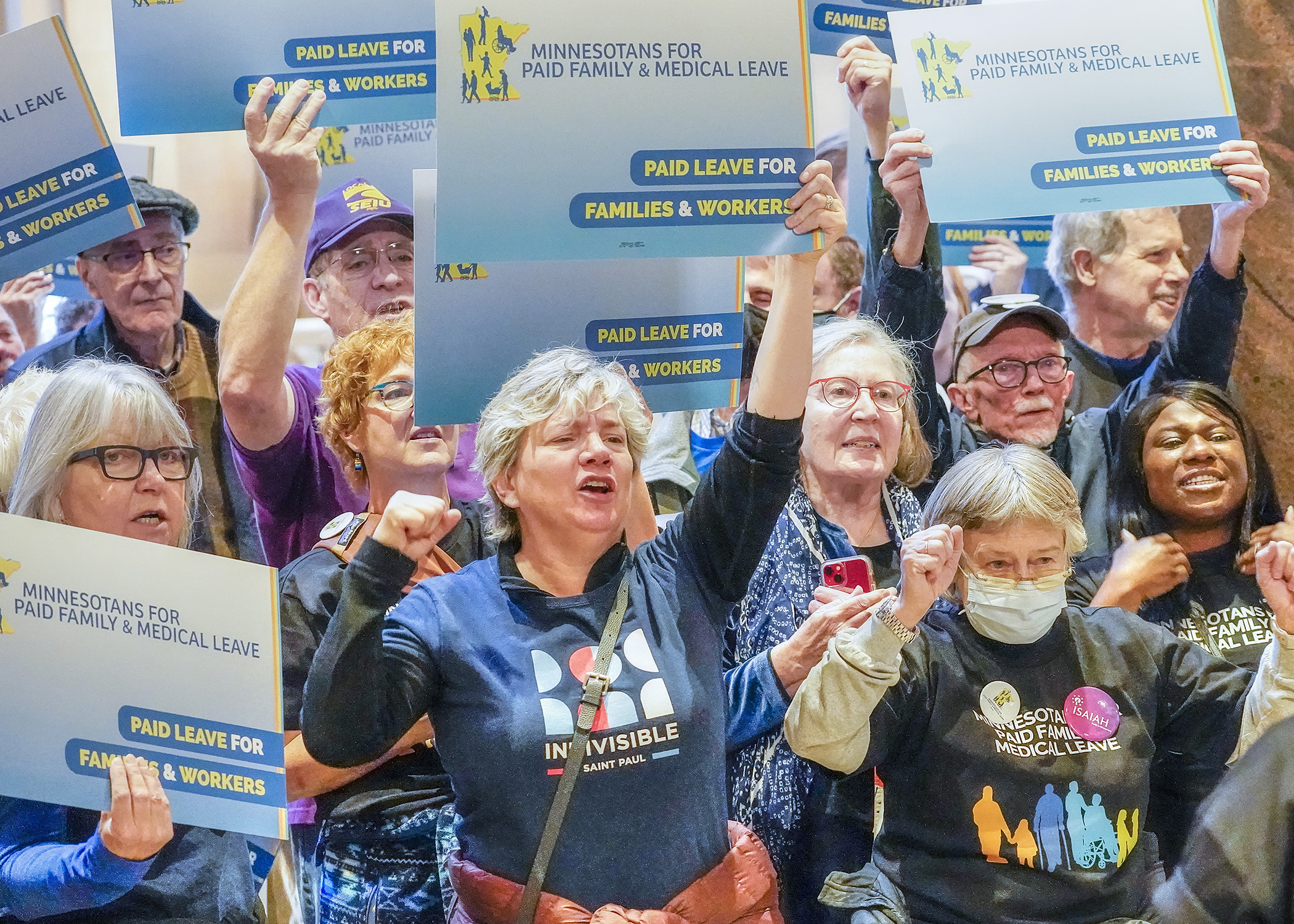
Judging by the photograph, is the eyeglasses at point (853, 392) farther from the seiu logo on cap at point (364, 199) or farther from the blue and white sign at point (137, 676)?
the blue and white sign at point (137, 676)

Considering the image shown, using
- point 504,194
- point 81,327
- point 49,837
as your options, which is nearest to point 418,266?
point 504,194

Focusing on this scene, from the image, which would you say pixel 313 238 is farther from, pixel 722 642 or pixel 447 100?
pixel 722 642

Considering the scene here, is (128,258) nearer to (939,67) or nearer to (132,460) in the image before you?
(132,460)

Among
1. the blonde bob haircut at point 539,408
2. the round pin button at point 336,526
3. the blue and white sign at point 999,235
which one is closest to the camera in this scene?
the blonde bob haircut at point 539,408

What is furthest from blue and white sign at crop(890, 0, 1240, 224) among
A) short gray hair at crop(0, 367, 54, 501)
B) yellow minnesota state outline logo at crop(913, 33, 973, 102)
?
short gray hair at crop(0, 367, 54, 501)

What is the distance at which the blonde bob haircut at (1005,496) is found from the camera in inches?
104

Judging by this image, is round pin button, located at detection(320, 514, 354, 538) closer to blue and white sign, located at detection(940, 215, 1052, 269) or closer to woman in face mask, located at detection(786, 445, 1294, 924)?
woman in face mask, located at detection(786, 445, 1294, 924)

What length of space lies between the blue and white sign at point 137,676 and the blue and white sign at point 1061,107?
1627 mm

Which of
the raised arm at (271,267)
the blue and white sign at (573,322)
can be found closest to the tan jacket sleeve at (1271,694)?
the blue and white sign at (573,322)

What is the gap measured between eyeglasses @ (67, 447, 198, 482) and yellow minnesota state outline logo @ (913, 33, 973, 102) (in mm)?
1688


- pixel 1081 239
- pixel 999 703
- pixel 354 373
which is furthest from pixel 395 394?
pixel 1081 239

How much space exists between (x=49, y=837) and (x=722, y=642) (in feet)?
3.99

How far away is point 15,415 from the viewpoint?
2676 mm

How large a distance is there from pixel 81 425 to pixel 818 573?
1.43 m
